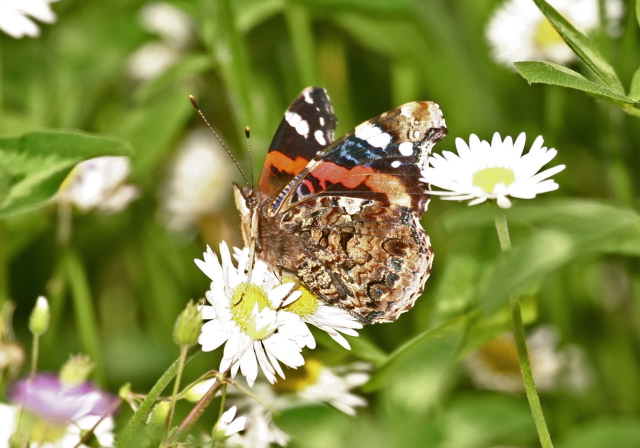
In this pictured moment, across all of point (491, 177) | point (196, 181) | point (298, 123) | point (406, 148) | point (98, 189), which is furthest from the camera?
point (196, 181)

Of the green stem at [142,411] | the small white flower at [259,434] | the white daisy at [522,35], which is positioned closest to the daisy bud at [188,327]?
the green stem at [142,411]

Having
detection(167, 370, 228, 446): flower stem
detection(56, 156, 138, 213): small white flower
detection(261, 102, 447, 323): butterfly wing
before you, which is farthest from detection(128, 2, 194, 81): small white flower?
detection(167, 370, 228, 446): flower stem

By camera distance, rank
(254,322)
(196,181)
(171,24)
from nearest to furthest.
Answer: (254,322) < (196,181) < (171,24)

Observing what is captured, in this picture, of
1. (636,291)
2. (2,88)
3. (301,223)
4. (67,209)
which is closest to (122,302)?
(67,209)

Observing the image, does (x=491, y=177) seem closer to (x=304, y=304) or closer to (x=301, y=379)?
(x=304, y=304)

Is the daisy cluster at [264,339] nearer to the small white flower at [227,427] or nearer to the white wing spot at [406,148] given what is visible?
the small white flower at [227,427]

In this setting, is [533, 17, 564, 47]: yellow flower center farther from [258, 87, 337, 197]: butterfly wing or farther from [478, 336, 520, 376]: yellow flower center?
[258, 87, 337, 197]: butterfly wing

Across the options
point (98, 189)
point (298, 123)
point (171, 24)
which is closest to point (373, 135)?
point (298, 123)
